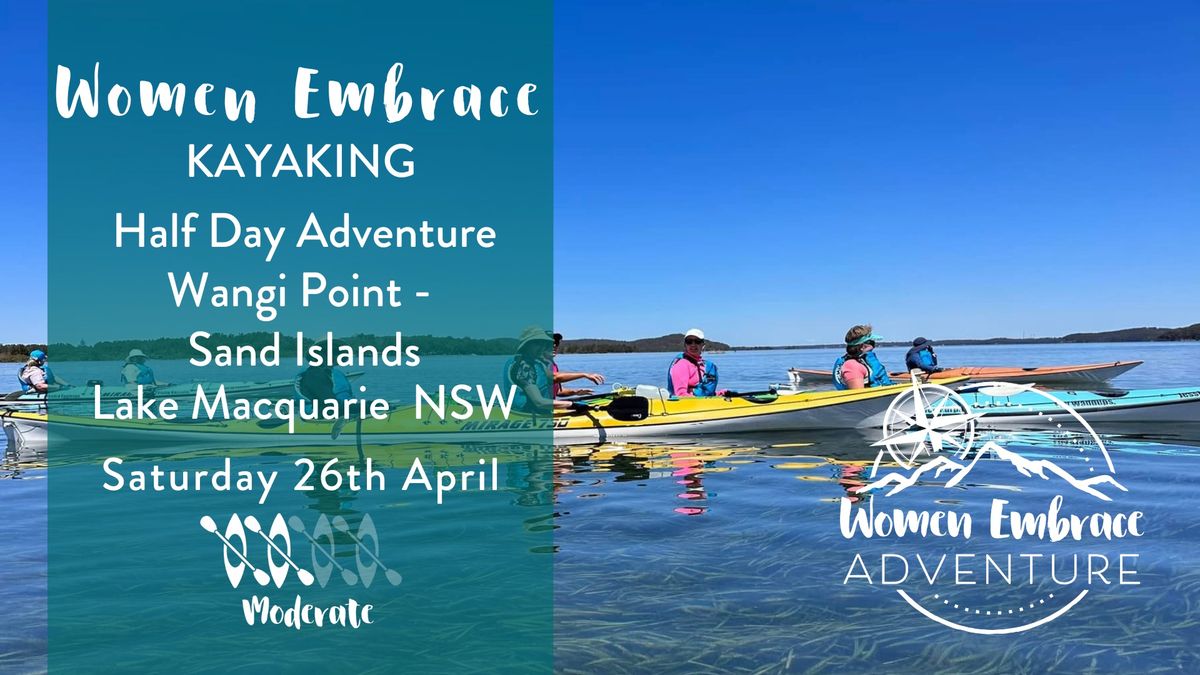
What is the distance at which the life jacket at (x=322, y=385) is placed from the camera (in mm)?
14297

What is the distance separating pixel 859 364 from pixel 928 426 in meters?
1.97

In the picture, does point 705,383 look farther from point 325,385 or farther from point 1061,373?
point 1061,373

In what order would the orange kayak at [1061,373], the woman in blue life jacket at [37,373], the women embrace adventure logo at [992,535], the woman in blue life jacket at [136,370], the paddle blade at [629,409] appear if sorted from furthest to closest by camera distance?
the orange kayak at [1061,373] → the woman in blue life jacket at [136,370] → the woman in blue life jacket at [37,373] → the paddle blade at [629,409] → the women embrace adventure logo at [992,535]

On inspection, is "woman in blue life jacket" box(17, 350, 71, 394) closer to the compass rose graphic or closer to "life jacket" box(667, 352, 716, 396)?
"life jacket" box(667, 352, 716, 396)

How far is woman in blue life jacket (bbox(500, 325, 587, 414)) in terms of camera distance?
14.1 meters

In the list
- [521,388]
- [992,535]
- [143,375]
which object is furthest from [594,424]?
[143,375]

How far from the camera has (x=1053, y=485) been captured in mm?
10234

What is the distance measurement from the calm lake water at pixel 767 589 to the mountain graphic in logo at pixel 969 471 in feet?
0.88

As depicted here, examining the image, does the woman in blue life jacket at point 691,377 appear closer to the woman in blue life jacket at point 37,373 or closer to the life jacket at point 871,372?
the life jacket at point 871,372

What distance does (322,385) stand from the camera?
1457cm

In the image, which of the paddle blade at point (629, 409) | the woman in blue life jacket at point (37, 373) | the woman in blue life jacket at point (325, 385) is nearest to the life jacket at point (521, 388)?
the paddle blade at point (629, 409)

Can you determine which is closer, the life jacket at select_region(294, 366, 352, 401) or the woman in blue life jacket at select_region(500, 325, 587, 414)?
the woman in blue life jacket at select_region(500, 325, 587, 414)

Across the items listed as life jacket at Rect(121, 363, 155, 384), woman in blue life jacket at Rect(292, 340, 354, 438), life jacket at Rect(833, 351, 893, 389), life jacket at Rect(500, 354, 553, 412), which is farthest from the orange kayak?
life jacket at Rect(121, 363, 155, 384)

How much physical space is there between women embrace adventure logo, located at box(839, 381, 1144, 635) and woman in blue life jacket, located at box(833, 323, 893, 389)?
8.12 ft
